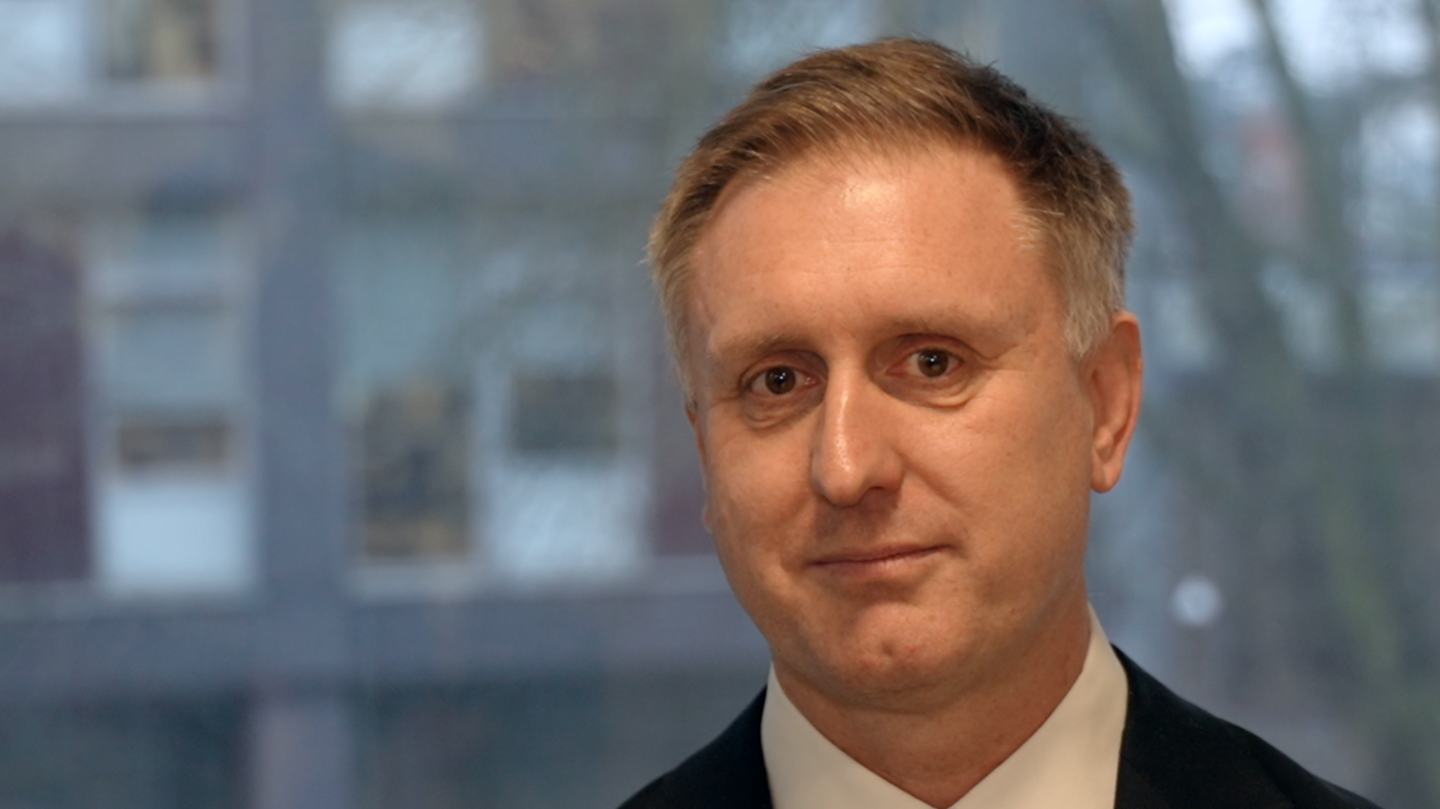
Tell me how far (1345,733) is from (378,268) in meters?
1.60

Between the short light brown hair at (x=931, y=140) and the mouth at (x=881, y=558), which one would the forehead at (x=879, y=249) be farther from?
the mouth at (x=881, y=558)

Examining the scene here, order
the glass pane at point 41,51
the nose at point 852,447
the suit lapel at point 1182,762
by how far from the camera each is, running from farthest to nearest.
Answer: the glass pane at point 41,51
the suit lapel at point 1182,762
the nose at point 852,447

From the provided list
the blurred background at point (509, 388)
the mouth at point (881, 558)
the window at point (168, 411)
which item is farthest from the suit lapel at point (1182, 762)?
the window at point (168, 411)

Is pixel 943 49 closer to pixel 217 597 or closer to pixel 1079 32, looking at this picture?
pixel 1079 32

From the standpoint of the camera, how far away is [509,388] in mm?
2328

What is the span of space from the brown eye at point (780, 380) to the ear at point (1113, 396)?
0.21 m

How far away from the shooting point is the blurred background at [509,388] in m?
2.26

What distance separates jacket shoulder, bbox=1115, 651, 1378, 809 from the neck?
0.22 ft

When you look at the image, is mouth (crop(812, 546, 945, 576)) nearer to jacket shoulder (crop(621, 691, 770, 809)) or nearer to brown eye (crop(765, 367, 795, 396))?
brown eye (crop(765, 367, 795, 396))

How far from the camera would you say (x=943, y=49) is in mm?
1092

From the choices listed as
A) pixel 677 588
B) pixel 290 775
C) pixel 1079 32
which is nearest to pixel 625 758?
pixel 677 588

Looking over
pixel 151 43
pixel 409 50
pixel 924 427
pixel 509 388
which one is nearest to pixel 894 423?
pixel 924 427

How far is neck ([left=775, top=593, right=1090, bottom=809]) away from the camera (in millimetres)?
1033

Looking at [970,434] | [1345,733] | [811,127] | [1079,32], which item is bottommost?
[1345,733]
